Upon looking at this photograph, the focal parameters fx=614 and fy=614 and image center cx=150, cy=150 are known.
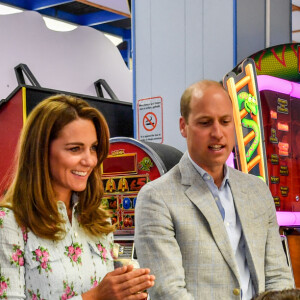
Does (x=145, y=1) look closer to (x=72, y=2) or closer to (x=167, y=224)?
(x=167, y=224)

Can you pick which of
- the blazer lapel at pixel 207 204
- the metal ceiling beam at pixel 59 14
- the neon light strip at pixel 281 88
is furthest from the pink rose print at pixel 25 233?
the metal ceiling beam at pixel 59 14

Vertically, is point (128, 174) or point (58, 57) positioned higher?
point (58, 57)

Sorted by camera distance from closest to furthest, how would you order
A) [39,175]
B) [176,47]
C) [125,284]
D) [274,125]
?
[125,284] < [39,175] < [274,125] < [176,47]

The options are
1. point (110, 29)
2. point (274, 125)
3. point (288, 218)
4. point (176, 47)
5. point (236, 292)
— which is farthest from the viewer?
point (110, 29)

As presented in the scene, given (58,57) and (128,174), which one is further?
(58,57)

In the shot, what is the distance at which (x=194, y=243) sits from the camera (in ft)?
7.16

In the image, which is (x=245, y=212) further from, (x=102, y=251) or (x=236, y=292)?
(x=102, y=251)

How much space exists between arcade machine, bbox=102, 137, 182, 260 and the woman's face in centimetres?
185

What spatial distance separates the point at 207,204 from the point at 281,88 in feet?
6.24

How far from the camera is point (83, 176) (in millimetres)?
1813

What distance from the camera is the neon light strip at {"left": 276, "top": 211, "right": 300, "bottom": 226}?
3664mm

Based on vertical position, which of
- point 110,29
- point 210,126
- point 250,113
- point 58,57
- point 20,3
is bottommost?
point 210,126

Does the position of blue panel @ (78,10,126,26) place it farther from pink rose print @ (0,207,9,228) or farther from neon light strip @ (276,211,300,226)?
pink rose print @ (0,207,9,228)

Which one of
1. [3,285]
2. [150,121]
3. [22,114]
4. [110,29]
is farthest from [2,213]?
[110,29]
